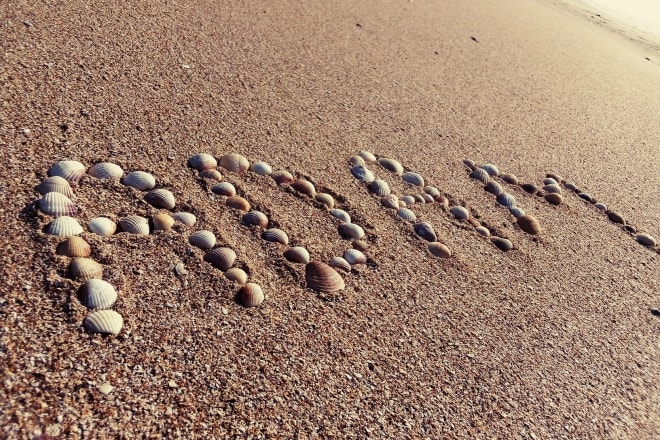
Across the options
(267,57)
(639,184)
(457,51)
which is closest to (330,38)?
(267,57)

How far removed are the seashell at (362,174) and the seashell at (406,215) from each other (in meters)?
0.28

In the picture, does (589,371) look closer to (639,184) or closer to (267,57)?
(639,184)

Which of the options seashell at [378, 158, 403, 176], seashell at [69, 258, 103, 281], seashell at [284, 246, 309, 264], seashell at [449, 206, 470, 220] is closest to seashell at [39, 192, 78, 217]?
seashell at [69, 258, 103, 281]

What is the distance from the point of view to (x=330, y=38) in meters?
4.27

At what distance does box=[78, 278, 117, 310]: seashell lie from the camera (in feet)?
5.29

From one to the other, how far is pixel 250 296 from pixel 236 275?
0.12m

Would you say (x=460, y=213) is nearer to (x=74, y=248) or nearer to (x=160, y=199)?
(x=160, y=199)

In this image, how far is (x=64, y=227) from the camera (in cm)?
182

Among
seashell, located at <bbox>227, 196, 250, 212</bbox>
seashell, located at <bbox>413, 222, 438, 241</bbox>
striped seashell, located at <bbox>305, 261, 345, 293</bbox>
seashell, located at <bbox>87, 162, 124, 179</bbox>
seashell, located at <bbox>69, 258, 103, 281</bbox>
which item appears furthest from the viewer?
seashell, located at <bbox>413, 222, 438, 241</bbox>

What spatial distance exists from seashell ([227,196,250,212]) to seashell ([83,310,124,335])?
32.6 inches

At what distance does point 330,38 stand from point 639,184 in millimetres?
2735

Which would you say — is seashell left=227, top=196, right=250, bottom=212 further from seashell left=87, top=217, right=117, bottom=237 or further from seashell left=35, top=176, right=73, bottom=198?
seashell left=35, top=176, right=73, bottom=198

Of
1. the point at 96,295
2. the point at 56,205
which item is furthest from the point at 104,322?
the point at 56,205

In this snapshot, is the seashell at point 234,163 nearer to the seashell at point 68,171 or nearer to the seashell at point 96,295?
the seashell at point 68,171
